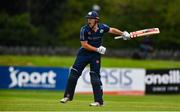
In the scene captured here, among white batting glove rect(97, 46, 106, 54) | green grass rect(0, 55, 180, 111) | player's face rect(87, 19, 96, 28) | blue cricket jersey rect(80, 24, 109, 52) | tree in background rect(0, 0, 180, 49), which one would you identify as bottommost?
green grass rect(0, 55, 180, 111)

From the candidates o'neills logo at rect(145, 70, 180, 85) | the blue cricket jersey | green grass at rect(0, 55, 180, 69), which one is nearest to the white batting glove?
the blue cricket jersey

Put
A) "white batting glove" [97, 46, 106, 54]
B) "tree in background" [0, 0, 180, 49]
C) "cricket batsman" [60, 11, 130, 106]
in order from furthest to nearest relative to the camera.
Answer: "tree in background" [0, 0, 180, 49]
"cricket batsman" [60, 11, 130, 106]
"white batting glove" [97, 46, 106, 54]

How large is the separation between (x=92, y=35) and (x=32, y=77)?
47.6 feet

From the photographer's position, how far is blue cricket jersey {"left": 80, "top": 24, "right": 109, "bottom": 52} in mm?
16562

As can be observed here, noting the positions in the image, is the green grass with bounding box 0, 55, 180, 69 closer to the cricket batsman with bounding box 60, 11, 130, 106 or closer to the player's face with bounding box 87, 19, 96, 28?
the cricket batsman with bounding box 60, 11, 130, 106

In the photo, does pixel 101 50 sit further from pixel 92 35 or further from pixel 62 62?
pixel 62 62

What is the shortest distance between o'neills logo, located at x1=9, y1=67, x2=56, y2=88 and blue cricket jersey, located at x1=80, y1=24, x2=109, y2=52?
47.0 ft

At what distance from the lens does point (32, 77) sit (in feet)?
101

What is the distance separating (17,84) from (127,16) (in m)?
24.5

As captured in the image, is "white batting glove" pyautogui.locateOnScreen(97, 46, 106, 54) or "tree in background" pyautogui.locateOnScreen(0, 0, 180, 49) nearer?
"white batting glove" pyautogui.locateOnScreen(97, 46, 106, 54)

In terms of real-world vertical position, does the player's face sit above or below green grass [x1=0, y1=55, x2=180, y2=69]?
above

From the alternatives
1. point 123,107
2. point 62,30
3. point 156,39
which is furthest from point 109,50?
point 123,107

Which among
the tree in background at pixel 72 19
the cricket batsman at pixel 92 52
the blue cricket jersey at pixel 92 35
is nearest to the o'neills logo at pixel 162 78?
the cricket batsman at pixel 92 52

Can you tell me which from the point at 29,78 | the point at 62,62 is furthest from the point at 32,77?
the point at 62,62
